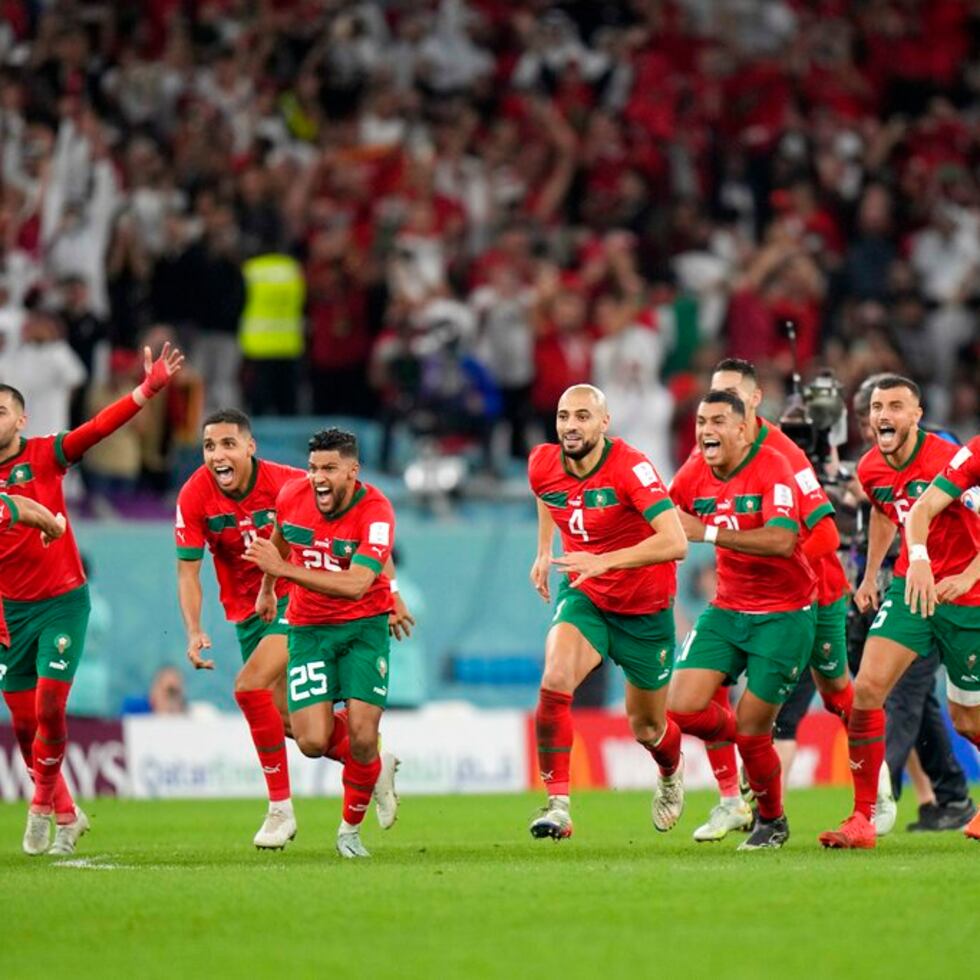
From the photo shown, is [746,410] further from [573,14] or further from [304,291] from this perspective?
[573,14]

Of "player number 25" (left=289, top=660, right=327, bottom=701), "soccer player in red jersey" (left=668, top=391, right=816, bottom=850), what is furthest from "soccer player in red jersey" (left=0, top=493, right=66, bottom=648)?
"soccer player in red jersey" (left=668, top=391, right=816, bottom=850)

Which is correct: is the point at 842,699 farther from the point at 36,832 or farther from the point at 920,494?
the point at 36,832

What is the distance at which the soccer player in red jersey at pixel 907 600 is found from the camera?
11609mm

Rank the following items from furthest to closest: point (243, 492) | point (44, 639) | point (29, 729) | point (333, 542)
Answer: point (29, 729) < point (243, 492) < point (44, 639) < point (333, 542)

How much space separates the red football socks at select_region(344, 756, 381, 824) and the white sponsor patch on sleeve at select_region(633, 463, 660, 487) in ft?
6.82

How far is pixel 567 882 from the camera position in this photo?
1016cm

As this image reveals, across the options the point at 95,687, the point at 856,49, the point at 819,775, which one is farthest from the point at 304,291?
the point at 856,49

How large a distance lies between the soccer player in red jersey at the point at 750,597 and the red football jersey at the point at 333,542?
65.2 inches

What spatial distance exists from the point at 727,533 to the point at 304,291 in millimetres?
11104

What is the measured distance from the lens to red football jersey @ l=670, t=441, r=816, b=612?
38.4ft

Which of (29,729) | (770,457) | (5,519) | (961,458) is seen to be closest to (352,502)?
(5,519)

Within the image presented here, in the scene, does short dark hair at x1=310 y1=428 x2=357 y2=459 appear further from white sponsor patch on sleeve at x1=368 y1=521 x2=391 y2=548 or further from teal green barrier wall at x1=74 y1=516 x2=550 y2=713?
teal green barrier wall at x1=74 y1=516 x2=550 y2=713

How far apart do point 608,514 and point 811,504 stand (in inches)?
46.1

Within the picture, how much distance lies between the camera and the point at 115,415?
40.2ft
